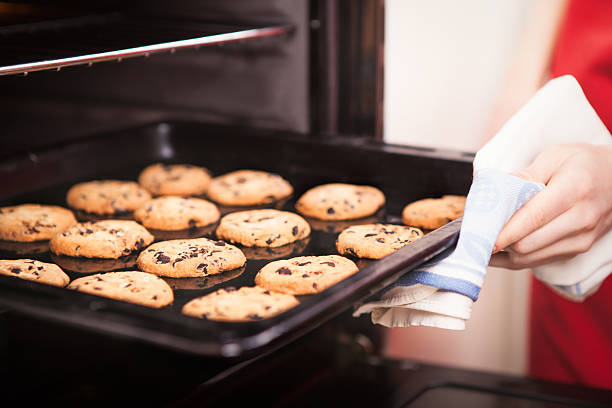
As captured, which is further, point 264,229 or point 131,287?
point 264,229

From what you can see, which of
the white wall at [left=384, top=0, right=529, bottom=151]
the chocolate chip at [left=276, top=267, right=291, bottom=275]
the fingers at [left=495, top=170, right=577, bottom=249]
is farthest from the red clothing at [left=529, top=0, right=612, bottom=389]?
the chocolate chip at [left=276, top=267, right=291, bottom=275]

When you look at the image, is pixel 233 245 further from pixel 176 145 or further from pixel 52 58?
pixel 176 145

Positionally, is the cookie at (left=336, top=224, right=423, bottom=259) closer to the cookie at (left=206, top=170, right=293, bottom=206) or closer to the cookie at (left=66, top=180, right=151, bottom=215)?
the cookie at (left=206, top=170, right=293, bottom=206)

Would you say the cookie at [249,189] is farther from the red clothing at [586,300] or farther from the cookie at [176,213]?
the red clothing at [586,300]

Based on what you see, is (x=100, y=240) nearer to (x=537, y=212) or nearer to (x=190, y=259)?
(x=190, y=259)

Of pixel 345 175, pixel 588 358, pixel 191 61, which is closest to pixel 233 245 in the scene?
pixel 345 175

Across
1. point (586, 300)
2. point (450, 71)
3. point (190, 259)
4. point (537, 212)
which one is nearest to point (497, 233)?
point (537, 212)
